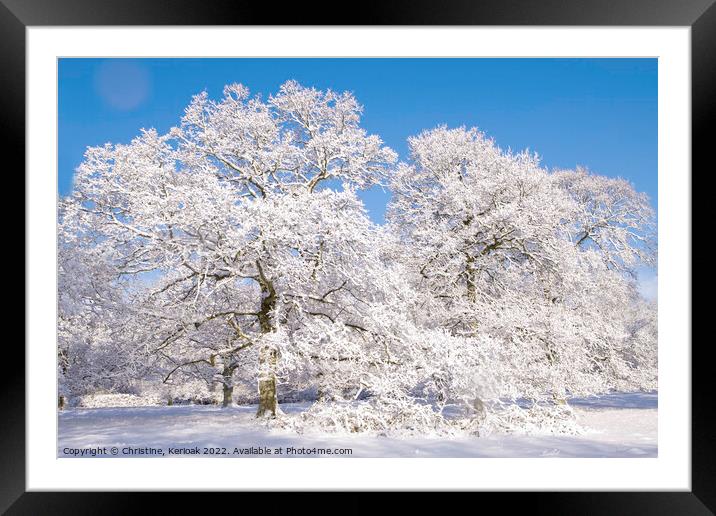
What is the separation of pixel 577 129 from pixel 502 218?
4.83 ft

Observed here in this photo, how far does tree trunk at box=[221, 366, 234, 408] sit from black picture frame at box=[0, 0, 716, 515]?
3600mm

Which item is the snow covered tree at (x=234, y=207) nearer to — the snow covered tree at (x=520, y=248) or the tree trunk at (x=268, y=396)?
the tree trunk at (x=268, y=396)

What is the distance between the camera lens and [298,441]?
240 inches

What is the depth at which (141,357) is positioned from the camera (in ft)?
24.0

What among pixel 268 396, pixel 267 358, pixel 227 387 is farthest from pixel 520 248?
pixel 227 387

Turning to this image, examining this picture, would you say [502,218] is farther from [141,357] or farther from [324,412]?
[141,357]

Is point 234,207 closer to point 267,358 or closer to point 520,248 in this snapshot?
point 267,358

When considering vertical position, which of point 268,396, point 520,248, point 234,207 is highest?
point 234,207
